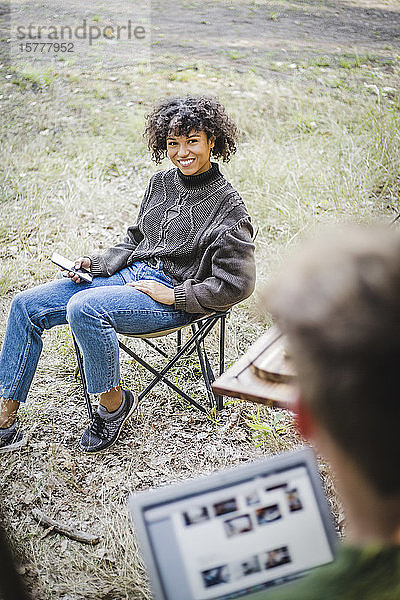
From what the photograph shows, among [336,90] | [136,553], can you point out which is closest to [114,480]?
[136,553]

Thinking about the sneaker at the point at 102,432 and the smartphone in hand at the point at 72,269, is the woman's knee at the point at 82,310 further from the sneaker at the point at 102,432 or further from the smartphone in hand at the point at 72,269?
the sneaker at the point at 102,432

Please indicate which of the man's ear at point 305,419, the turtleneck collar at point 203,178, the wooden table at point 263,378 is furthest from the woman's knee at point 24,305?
the man's ear at point 305,419

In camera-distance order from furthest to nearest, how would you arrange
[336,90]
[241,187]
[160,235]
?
1. [336,90]
2. [241,187]
3. [160,235]

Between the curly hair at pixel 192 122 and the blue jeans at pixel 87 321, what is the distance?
1.98ft

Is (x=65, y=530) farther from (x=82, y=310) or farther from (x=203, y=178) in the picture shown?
(x=203, y=178)

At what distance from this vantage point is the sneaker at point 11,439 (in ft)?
8.32

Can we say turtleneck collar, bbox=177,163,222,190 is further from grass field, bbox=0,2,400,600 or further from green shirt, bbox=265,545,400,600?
green shirt, bbox=265,545,400,600

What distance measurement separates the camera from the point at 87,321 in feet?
7.60

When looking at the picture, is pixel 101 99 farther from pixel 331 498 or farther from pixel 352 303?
pixel 352 303

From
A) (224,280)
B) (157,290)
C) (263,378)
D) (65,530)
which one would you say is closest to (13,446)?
(65,530)

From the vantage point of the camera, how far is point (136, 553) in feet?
6.65

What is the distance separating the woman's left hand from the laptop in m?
1.43

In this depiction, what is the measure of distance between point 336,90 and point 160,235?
13.1ft

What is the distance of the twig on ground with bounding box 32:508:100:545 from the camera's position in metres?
2.13
